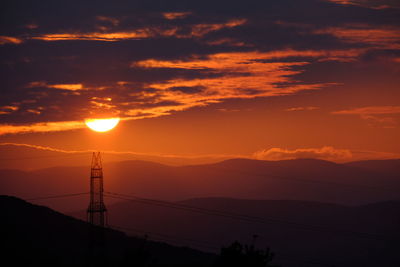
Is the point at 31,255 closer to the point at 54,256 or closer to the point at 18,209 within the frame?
the point at 54,256

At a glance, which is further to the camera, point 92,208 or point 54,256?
point 54,256

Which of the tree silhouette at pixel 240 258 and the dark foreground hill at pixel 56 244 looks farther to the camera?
the dark foreground hill at pixel 56 244

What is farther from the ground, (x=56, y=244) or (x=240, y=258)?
(x=56, y=244)

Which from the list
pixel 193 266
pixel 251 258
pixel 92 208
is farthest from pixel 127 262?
pixel 193 266

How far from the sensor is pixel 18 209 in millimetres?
121688

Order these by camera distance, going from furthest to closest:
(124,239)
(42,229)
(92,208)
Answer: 1. (124,239)
2. (42,229)
3. (92,208)

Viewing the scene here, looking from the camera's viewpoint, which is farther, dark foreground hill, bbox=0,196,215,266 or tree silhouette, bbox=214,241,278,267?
dark foreground hill, bbox=0,196,215,266

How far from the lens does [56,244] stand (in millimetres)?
100312

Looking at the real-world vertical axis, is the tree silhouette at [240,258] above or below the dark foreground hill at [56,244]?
below

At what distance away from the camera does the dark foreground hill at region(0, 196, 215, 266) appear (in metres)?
84.3

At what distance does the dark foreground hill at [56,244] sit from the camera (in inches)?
3319

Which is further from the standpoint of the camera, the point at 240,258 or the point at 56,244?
the point at 56,244

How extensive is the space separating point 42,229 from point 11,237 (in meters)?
15.3

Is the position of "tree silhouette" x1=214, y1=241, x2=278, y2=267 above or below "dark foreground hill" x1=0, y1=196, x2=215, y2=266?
below
